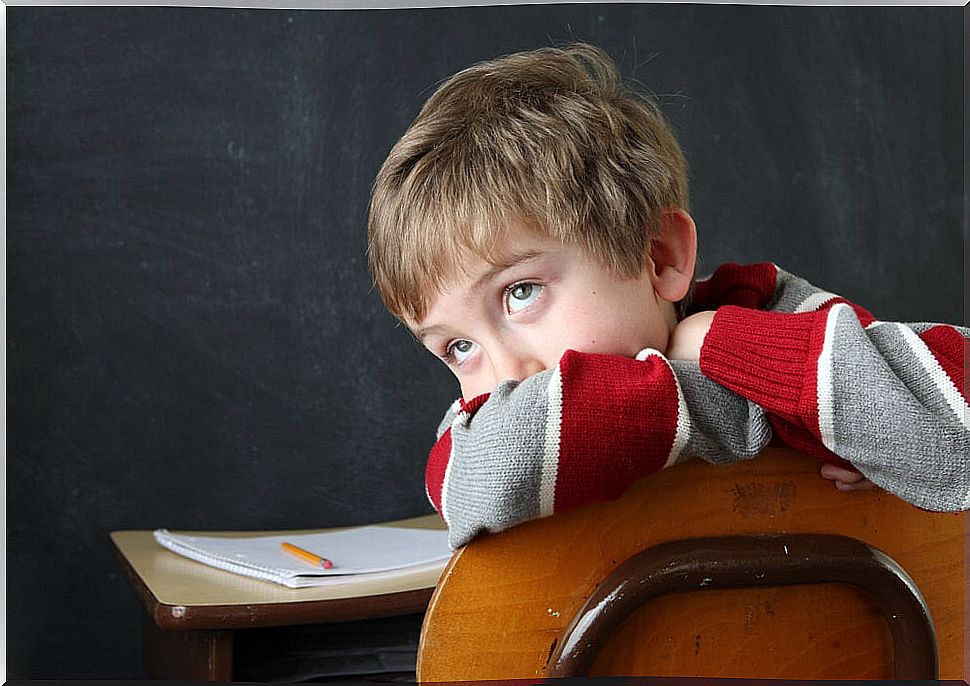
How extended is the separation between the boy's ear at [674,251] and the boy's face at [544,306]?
3 cm

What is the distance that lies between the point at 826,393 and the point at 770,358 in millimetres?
34

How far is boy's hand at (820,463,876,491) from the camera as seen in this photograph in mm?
508

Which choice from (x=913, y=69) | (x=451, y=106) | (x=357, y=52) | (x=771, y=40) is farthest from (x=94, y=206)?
(x=913, y=69)

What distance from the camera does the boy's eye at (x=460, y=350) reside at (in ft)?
2.32

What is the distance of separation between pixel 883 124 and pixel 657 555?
59cm

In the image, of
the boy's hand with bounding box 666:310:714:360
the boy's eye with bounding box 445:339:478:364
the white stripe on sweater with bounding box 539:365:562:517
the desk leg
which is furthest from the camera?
the desk leg

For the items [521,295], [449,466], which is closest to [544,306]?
[521,295]

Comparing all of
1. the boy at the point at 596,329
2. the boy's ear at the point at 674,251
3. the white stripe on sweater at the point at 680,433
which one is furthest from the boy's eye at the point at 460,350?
the white stripe on sweater at the point at 680,433

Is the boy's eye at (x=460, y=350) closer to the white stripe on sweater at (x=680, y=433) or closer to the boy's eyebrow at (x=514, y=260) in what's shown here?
the boy's eyebrow at (x=514, y=260)

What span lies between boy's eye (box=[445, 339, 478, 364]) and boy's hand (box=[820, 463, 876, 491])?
0.89 ft

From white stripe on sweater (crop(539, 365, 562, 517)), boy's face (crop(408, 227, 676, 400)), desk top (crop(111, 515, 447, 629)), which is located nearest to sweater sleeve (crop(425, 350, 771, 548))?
white stripe on sweater (crop(539, 365, 562, 517))

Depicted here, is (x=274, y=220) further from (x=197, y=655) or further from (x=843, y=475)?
(x=843, y=475)

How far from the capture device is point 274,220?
0.99m

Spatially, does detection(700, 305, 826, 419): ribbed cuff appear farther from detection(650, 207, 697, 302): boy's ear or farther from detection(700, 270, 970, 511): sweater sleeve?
detection(650, 207, 697, 302): boy's ear
